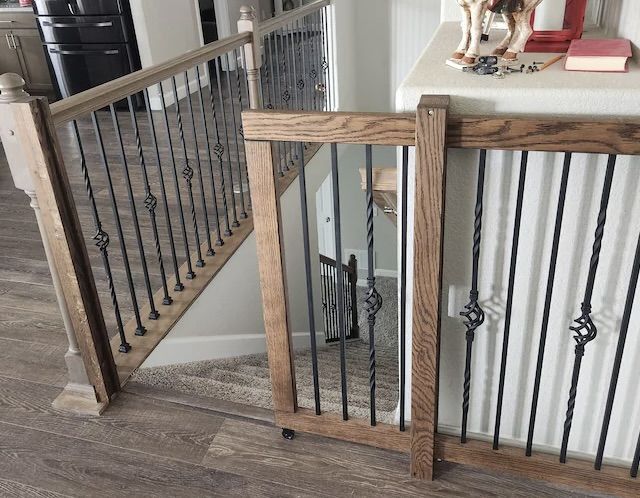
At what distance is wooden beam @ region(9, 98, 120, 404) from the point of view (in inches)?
64.5

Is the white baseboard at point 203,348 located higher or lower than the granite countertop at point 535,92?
lower

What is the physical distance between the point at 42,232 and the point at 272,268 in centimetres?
75

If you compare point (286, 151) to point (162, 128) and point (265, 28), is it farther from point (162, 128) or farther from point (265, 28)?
point (162, 128)

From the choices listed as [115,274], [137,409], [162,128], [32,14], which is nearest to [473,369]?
[137,409]

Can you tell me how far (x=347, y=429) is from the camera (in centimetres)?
171

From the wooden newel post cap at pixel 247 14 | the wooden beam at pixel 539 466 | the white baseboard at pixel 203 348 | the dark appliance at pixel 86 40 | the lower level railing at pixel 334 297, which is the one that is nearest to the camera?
the wooden beam at pixel 539 466

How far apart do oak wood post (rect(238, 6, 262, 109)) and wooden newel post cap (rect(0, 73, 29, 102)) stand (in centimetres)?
148

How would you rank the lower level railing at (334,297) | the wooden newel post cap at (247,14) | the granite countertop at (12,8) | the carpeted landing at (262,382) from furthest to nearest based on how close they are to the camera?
1. the lower level railing at (334,297)
2. the granite countertop at (12,8)
3. the wooden newel post cap at (247,14)
4. the carpeted landing at (262,382)

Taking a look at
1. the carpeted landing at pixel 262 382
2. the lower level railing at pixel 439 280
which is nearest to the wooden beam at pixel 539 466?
the lower level railing at pixel 439 280

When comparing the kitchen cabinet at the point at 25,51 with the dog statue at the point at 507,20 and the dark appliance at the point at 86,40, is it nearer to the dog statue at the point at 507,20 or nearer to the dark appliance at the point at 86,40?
the dark appliance at the point at 86,40

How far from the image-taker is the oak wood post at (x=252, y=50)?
2.88m

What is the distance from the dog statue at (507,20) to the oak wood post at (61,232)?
115 centimetres

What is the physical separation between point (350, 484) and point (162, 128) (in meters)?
3.88

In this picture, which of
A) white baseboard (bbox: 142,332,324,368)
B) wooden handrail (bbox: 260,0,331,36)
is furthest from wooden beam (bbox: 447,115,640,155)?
wooden handrail (bbox: 260,0,331,36)
